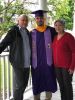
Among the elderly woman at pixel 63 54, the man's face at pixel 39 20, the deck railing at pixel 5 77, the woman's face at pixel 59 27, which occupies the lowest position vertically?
the deck railing at pixel 5 77

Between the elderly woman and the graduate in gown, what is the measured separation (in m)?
0.11

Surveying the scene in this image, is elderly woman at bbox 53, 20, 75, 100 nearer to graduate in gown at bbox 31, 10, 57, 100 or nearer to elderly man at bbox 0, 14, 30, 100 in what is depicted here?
graduate in gown at bbox 31, 10, 57, 100

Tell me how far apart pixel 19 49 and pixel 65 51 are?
0.65 m

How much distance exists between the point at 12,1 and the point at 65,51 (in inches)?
390

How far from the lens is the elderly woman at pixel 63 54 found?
182 inches

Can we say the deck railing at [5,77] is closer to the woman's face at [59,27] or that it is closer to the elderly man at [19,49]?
the elderly man at [19,49]

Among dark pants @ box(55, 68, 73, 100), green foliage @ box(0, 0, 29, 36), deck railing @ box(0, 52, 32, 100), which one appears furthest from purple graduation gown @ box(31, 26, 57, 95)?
green foliage @ box(0, 0, 29, 36)

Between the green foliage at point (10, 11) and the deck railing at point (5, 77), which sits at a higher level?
the green foliage at point (10, 11)

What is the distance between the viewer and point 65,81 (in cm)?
475

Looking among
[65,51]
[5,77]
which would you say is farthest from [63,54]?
→ [5,77]

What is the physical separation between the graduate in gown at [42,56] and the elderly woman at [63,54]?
106mm

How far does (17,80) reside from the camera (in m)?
4.59

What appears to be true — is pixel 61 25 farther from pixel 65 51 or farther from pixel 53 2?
pixel 53 2

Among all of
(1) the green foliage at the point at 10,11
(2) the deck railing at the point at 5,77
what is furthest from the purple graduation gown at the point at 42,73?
(1) the green foliage at the point at 10,11
